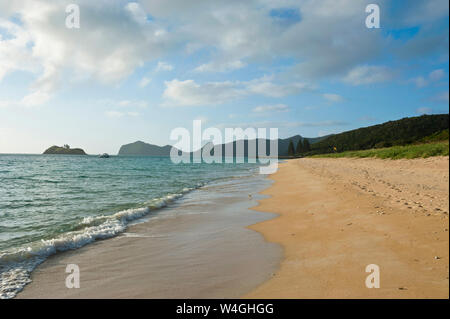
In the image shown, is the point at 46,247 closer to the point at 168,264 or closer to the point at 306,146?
the point at 168,264

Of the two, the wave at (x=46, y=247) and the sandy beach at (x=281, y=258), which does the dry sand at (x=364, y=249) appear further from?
the wave at (x=46, y=247)

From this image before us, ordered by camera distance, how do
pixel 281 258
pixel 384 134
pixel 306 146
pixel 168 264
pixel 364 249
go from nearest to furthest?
pixel 364 249, pixel 281 258, pixel 168 264, pixel 384 134, pixel 306 146

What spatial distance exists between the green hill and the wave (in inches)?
2338

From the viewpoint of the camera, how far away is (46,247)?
21.8 feet

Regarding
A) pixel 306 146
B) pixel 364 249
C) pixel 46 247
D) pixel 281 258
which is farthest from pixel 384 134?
pixel 46 247

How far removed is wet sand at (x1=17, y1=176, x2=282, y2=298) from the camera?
4375 mm

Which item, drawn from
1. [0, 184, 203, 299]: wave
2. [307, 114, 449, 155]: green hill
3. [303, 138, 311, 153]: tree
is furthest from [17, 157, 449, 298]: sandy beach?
[303, 138, 311, 153]: tree

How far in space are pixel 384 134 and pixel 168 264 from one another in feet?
342

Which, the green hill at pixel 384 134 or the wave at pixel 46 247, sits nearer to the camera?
the wave at pixel 46 247

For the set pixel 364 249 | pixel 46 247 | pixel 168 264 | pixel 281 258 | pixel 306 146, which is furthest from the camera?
pixel 306 146

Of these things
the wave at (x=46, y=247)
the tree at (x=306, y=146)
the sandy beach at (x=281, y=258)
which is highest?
the tree at (x=306, y=146)

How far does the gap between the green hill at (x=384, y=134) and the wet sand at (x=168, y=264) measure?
58243 millimetres

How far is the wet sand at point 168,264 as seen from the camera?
14.4 ft

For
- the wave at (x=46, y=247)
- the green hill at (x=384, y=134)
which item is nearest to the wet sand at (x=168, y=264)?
the wave at (x=46, y=247)
